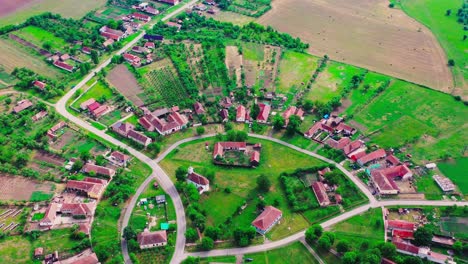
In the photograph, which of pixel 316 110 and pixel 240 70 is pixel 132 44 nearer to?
pixel 240 70

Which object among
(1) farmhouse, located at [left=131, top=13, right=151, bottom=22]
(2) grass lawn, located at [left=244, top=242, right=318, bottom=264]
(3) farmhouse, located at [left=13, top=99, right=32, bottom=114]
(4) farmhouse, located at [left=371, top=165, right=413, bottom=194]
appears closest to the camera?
(2) grass lawn, located at [left=244, top=242, right=318, bottom=264]

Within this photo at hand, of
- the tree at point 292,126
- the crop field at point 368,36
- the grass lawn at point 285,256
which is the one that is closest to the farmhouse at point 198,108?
the tree at point 292,126

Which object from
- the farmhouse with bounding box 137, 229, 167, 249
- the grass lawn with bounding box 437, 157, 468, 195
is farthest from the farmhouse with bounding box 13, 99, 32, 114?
the grass lawn with bounding box 437, 157, 468, 195

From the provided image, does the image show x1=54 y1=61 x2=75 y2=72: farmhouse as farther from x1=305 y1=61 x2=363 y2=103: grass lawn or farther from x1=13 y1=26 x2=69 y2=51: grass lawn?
x1=305 y1=61 x2=363 y2=103: grass lawn

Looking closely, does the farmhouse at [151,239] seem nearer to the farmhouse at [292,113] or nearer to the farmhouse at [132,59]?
the farmhouse at [292,113]

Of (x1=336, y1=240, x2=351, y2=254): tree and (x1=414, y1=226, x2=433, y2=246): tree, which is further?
(x1=414, y1=226, x2=433, y2=246): tree

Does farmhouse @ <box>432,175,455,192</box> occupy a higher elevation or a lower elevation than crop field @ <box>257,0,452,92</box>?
lower

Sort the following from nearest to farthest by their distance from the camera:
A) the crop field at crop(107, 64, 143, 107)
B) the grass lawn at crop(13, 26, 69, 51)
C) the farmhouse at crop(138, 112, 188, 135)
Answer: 1. the farmhouse at crop(138, 112, 188, 135)
2. the crop field at crop(107, 64, 143, 107)
3. the grass lawn at crop(13, 26, 69, 51)
